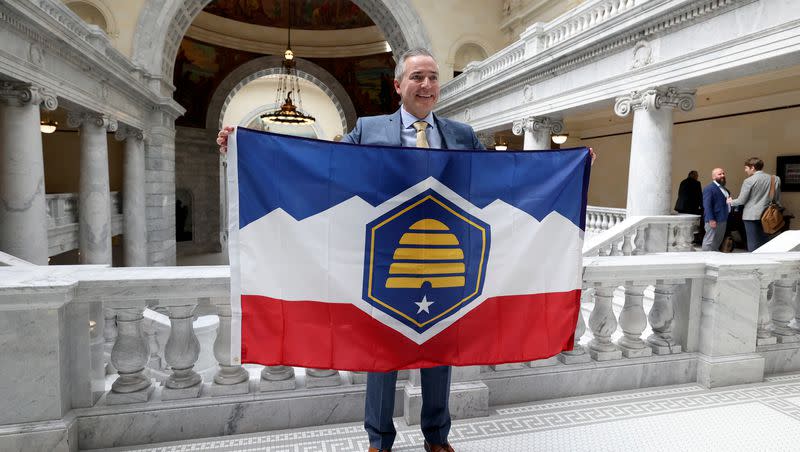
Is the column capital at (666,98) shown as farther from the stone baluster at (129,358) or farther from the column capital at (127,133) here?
the column capital at (127,133)

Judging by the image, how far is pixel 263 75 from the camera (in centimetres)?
2659

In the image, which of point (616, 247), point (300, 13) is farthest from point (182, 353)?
point (300, 13)

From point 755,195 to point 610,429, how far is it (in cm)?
753

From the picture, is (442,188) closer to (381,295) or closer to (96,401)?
(381,295)

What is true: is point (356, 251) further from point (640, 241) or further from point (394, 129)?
point (640, 241)

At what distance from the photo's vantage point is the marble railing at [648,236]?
827 centimetres

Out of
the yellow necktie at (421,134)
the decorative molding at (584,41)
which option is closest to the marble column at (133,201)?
the decorative molding at (584,41)

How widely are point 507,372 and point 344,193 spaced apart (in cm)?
196

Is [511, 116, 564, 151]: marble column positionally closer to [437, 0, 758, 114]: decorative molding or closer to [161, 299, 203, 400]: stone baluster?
[437, 0, 758, 114]: decorative molding

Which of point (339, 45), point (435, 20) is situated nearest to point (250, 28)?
point (339, 45)

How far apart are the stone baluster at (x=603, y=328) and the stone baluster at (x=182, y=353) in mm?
2965

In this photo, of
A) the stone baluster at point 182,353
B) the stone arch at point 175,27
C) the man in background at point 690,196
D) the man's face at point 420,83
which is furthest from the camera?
the stone arch at point 175,27

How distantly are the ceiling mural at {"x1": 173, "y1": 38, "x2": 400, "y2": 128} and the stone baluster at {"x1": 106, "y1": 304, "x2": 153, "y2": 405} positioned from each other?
24393 millimetres

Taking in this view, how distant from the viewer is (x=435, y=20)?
1844 cm
